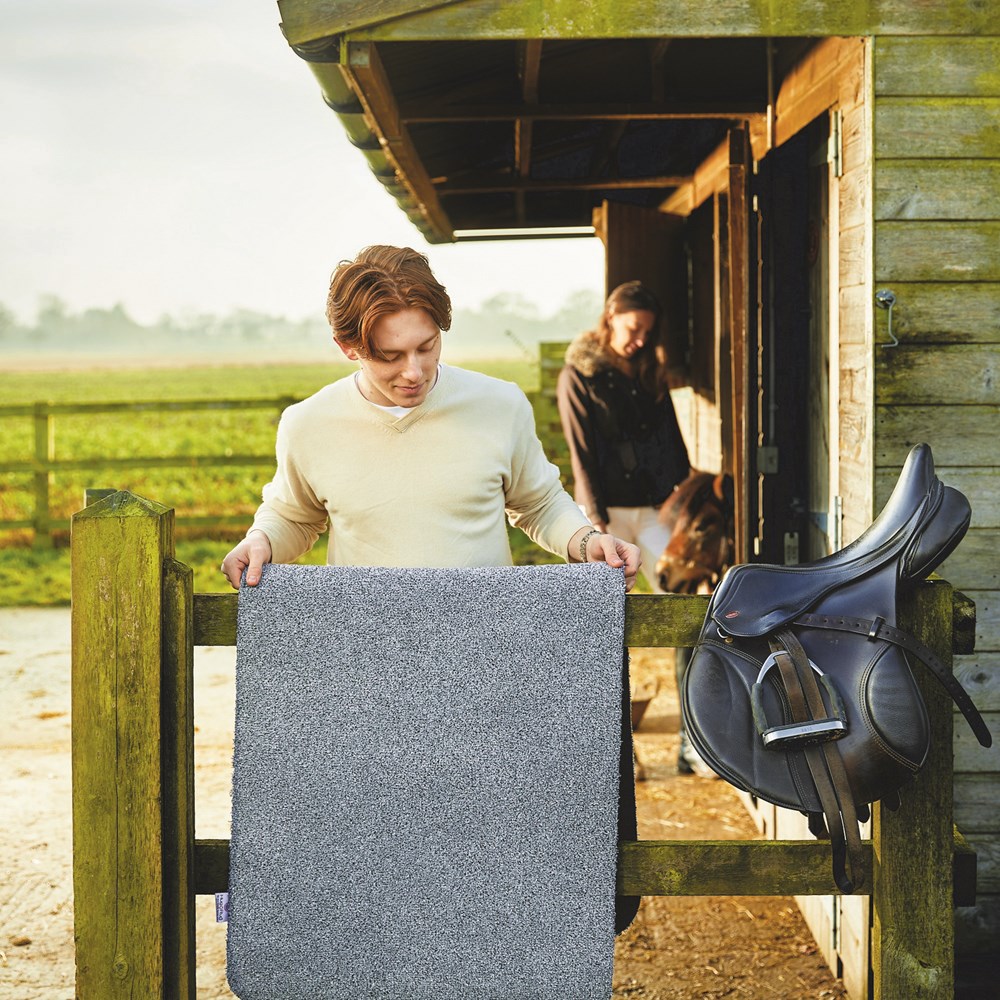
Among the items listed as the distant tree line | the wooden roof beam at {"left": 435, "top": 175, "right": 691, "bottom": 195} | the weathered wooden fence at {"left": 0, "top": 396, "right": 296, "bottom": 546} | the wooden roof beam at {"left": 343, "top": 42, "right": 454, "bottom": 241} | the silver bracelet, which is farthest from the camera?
the distant tree line

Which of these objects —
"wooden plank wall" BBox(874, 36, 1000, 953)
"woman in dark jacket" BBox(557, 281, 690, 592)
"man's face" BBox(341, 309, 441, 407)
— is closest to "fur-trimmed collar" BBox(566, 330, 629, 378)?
"woman in dark jacket" BBox(557, 281, 690, 592)

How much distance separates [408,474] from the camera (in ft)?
7.95

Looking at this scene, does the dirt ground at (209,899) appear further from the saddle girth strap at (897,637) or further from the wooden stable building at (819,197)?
the saddle girth strap at (897,637)

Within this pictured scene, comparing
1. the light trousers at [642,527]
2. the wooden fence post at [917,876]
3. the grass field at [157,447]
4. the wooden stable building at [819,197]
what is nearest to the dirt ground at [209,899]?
the wooden stable building at [819,197]

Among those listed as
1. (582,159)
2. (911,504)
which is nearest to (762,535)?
(911,504)

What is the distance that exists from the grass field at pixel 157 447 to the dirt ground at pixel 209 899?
11.1ft

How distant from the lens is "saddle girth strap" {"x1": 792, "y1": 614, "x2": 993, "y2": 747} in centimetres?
193

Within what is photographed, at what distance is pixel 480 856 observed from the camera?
2000 millimetres

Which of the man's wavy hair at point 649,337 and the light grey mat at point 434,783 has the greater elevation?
the man's wavy hair at point 649,337

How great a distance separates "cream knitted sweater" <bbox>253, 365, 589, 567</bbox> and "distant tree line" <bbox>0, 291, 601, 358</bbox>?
4707 cm

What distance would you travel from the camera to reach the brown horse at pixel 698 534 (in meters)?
5.02

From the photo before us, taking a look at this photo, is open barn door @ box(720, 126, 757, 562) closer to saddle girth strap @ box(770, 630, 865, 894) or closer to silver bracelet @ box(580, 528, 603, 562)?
Answer: silver bracelet @ box(580, 528, 603, 562)

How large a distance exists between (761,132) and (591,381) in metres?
1.21

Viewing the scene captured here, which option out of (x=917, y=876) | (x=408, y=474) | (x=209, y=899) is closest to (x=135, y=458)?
(x=209, y=899)
